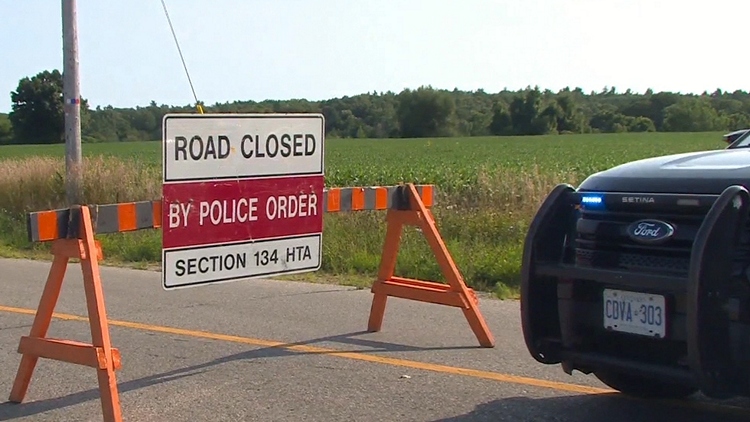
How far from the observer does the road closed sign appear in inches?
229

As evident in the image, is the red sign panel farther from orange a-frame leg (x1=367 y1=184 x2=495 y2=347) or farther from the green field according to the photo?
the green field

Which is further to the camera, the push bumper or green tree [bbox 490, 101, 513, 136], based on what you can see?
green tree [bbox 490, 101, 513, 136]

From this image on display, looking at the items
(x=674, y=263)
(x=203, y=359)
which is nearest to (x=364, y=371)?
(x=203, y=359)

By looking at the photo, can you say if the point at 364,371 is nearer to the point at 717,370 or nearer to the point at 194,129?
the point at 194,129

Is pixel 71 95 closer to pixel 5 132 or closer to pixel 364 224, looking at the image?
pixel 364 224

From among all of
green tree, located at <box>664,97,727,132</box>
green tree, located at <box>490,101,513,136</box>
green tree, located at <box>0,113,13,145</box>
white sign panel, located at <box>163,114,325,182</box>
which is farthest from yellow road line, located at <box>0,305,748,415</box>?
green tree, located at <box>490,101,513,136</box>

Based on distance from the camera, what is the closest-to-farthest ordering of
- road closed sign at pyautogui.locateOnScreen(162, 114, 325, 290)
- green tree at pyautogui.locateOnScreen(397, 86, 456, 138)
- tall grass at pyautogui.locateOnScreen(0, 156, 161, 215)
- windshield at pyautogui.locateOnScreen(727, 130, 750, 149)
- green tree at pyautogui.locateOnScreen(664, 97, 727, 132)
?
windshield at pyautogui.locateOnScreen(727, 130, 750, 149), road closed sign at pyautogui.locateOnScreen(162, 114, 325, 290), tall grass at pyautogui.locateOnScreen(0, 156, 161, 215), green tree at pyautogui.locateOnScreen(664, 97, 727, 132), green tree at pyautogui.locateOnScreen(397, 86, 456, 138)

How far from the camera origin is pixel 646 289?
14.7ft

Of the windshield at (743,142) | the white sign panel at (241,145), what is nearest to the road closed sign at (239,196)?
the white sign panel at (241,145)

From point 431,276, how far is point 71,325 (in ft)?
12.7

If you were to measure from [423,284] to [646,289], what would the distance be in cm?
314

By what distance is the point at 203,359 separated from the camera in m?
6.82

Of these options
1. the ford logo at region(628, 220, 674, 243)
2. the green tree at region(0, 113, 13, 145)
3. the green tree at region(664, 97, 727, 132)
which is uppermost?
the ford logo at region(628, 220, 674, 243)

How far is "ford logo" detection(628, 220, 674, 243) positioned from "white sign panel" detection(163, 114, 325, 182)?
2.62 meters
